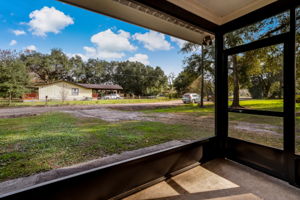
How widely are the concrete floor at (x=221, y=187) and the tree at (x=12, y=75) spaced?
1.60 meters

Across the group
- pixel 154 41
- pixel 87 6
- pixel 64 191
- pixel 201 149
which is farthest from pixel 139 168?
pixel 154 41

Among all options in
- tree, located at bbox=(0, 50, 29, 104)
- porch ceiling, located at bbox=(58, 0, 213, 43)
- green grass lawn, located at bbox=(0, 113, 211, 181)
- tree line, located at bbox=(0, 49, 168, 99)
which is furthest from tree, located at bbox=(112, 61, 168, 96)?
tree, located at bbox=(0, 50, 29, 104)

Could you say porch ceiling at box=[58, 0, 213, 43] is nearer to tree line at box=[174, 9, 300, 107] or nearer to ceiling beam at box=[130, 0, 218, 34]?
ceiling beam at box=[130, 0, 218, 34]

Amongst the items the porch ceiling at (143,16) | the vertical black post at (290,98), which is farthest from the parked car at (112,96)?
the vertical black post at (290,98)

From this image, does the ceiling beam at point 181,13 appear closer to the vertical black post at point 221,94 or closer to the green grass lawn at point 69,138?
the vertical black post at point 221,94

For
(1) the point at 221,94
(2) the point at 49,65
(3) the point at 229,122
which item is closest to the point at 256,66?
(1) the point at 221,94

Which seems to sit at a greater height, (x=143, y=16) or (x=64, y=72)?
(x=143, y=16)

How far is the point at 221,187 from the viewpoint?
166cm

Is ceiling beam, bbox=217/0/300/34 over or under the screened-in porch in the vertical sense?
over

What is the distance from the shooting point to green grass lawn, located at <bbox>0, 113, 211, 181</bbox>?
1.47 metres

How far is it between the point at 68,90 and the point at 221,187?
7.23ft

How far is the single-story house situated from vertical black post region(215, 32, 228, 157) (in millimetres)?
1853

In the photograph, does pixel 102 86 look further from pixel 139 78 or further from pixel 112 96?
pixel 139 78

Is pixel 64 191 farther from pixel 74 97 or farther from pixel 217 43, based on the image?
pixel 217 43
